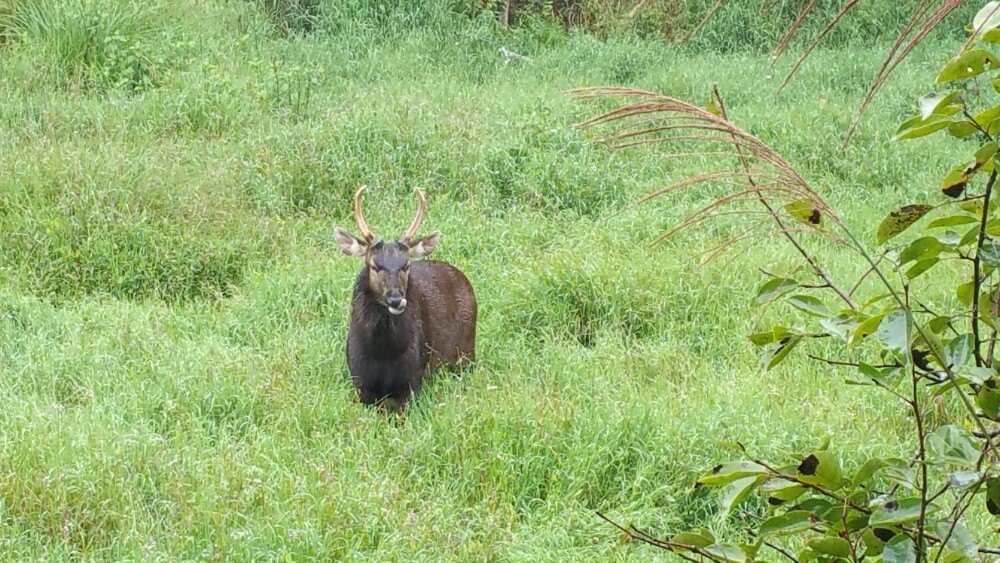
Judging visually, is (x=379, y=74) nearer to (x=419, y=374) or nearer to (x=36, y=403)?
(x=419, y=374)

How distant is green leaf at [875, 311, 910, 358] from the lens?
1.67 m

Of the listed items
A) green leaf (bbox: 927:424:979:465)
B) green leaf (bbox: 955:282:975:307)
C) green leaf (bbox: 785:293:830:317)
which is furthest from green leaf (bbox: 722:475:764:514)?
green leaf (bbox: 955:282:975:307)

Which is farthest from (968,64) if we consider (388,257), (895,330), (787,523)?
(388,257)

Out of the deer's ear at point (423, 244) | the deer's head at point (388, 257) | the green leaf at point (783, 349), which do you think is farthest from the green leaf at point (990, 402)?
the deer's ear at point (423, 244)

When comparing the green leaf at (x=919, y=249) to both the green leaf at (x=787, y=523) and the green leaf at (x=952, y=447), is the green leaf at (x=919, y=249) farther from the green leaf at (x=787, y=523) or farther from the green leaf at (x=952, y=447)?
the green leaf at (x=787, y=523)

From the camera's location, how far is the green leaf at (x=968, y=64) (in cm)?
154

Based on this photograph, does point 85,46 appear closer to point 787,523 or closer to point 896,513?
point 787,523

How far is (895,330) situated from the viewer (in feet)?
5.57

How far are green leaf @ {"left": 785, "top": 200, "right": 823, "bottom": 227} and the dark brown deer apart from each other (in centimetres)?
440

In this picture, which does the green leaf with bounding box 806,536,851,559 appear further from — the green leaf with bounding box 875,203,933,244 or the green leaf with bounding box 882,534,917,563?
the green leaf with bounding box 875,203,933,244

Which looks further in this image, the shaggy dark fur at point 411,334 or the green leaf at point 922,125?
the shaggy dark fur at point 411,334

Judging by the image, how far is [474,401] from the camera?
612cm

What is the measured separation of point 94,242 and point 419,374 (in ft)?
7.89

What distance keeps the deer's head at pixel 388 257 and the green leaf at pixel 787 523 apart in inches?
180
